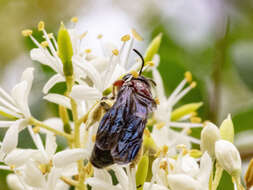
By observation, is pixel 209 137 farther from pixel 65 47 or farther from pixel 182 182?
pixel 65 47

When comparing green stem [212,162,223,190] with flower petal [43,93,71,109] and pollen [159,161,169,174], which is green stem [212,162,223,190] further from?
flower petal [43,93,71,109]

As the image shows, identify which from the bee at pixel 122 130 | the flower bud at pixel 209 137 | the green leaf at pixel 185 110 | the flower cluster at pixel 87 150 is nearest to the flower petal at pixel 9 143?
the flower cluster at pixel 87 150

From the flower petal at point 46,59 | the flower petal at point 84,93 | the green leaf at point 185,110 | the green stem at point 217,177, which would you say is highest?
the flower petal at point 46,59

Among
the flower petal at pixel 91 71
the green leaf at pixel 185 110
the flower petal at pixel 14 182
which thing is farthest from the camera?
the green leaf at pixel 185 110

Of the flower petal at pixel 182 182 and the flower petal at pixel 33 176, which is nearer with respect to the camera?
the flower petal at pixel 182 182

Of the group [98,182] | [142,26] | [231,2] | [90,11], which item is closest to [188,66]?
[231,2]

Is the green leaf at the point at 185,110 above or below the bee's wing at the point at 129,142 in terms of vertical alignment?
above

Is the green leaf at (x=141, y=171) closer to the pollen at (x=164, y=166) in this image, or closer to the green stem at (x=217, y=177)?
the pollen at (x=164, y=166)

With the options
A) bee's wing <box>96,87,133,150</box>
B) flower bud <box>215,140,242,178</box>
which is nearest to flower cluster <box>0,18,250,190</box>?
flower bud <box>215,140,242,178</box>
